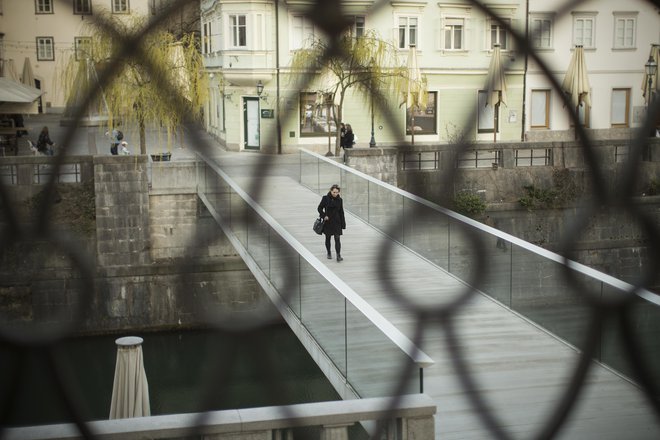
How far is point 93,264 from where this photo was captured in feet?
1.45

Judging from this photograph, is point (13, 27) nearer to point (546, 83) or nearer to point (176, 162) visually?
point (176, 162)

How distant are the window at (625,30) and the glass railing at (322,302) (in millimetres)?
214

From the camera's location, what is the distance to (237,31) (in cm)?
49

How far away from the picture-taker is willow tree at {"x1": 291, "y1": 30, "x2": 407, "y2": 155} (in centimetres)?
43

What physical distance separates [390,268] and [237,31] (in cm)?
15

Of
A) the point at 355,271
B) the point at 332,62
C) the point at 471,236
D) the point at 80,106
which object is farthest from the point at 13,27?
the point at 355,271

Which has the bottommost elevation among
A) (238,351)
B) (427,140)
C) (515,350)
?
(515,350)

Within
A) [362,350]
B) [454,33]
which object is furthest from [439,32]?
[362,350]

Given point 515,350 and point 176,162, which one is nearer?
point 176,162

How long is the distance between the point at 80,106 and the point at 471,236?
0.24 m

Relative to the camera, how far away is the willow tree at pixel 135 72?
408mm

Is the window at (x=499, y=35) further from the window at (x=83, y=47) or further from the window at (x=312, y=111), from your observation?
the window at (x=83, y=47)

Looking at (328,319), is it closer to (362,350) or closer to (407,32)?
(362,350)

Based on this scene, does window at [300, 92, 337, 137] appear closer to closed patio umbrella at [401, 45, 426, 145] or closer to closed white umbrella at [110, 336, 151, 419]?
closed patio umbrella at [401, 45, 426, 145]
